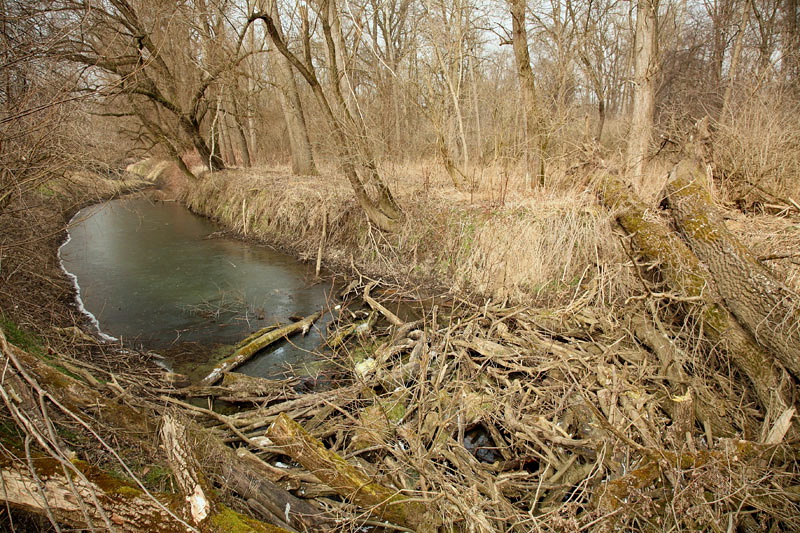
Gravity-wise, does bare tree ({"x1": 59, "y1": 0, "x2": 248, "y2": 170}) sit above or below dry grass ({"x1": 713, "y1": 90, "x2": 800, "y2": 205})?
above

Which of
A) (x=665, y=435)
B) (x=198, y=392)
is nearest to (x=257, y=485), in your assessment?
(x=198, y=392)

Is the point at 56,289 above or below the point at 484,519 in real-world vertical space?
above

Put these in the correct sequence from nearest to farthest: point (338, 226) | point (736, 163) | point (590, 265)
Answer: point (590, 265) → point (736, 163) → point (338, 226)

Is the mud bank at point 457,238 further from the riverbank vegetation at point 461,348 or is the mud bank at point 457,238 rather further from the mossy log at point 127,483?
the mossy log at point 127,483

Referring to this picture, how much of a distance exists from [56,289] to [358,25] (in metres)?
6.71

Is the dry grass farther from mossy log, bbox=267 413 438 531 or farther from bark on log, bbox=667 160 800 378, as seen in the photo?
mossy log, bbox=267 413 438 531

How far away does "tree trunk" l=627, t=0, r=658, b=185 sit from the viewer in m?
8.27

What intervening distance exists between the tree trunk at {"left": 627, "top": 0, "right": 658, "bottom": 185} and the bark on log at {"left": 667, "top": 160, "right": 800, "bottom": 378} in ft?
12.2

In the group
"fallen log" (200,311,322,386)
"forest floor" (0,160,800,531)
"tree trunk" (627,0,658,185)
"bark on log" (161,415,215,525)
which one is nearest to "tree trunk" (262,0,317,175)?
"forest floor" (0,160,800,531)

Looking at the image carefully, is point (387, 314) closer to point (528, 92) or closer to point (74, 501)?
point (74, 501)

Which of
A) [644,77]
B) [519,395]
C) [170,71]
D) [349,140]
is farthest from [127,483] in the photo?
[170,71]

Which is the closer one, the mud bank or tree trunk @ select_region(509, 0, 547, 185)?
the mud bank

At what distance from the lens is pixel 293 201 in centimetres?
1080

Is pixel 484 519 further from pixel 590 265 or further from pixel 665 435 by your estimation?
pixel 590 265
